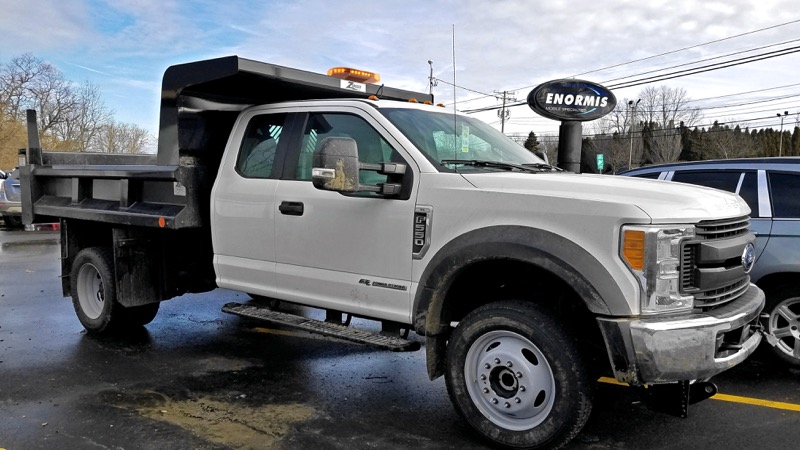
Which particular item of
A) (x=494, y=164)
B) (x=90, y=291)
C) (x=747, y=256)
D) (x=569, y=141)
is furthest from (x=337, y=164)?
(x=569, y=141)

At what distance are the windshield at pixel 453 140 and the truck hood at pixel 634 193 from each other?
15.7 inches

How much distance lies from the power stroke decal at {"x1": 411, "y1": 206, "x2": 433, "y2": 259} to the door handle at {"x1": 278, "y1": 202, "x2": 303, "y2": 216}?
3.36 ft

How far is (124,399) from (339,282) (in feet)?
5.95

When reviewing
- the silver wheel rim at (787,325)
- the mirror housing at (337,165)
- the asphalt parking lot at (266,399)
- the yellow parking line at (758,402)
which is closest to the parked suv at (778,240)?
the silver wheel rim at (787,325)

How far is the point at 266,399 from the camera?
461 cm

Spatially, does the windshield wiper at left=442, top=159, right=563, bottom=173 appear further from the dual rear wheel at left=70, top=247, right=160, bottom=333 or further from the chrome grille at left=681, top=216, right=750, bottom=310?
the dual rear wheel at left=70, top=247, right=160, bottom=333

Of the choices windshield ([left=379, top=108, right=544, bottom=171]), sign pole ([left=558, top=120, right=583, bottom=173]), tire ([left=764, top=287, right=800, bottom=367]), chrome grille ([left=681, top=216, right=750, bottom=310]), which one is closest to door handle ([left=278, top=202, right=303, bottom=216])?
windshield ([left=379, top=108, right=544, bottom=171])

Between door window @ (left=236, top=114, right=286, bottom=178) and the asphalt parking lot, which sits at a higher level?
door window @ (left=236, top=114, right=286, bottom=178)

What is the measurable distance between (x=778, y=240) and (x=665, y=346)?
270cm

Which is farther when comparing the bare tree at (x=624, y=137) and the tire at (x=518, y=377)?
the bare tree at (x=624, y=137)

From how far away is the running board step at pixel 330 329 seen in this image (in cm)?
415

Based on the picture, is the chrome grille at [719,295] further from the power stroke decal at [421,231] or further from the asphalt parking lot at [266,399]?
the power stroke decal at [421,231]

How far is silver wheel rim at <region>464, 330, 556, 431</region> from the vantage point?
11.6ft

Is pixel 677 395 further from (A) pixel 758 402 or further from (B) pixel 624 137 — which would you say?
(B) pixel 624 137
